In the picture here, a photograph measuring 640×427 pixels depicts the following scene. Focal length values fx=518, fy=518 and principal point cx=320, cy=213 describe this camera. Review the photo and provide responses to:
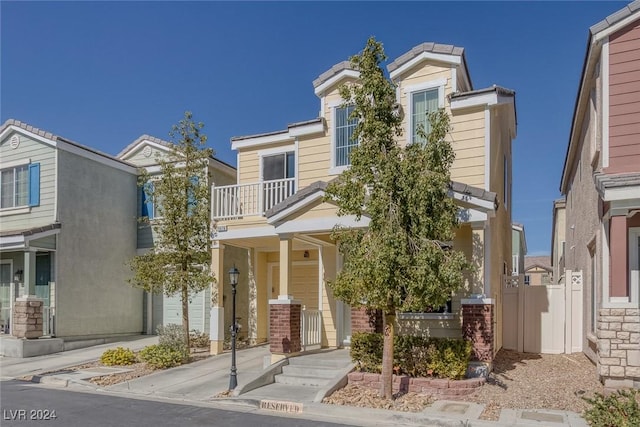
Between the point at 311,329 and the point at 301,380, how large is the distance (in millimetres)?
2866

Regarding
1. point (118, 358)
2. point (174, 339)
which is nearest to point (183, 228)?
point (174, 339)

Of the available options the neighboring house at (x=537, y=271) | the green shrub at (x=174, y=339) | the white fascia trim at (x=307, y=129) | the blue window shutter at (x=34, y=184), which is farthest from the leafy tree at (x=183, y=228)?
the neighboring house at (x=537, y=271)

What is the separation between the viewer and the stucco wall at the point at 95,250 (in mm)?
17297

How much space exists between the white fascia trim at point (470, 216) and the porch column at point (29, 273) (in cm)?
1355

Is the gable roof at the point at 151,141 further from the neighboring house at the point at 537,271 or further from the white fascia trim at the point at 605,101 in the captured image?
the neighboring house at the point at 537,271

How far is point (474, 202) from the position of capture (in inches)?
422

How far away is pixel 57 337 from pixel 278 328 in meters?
8.73

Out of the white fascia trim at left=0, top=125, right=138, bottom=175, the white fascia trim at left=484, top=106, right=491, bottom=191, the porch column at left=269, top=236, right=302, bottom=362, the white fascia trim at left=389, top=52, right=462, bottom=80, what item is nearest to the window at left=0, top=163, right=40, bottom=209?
the white fascia trim at left=0, top=125, right=138, bottom=175

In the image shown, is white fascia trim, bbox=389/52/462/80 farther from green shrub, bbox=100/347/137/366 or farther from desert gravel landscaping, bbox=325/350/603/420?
green shrub, bbox=100/347/137/366

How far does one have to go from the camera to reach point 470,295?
36.6ft

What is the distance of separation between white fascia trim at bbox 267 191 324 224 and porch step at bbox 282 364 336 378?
11.4ft

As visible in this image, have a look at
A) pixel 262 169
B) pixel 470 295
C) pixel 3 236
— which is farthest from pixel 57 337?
pixel 470 295

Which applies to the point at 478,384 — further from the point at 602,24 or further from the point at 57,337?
the point at 57,337

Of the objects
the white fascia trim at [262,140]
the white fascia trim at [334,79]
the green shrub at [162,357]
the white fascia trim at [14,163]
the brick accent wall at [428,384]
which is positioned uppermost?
the white fascia trim at [334,79]
